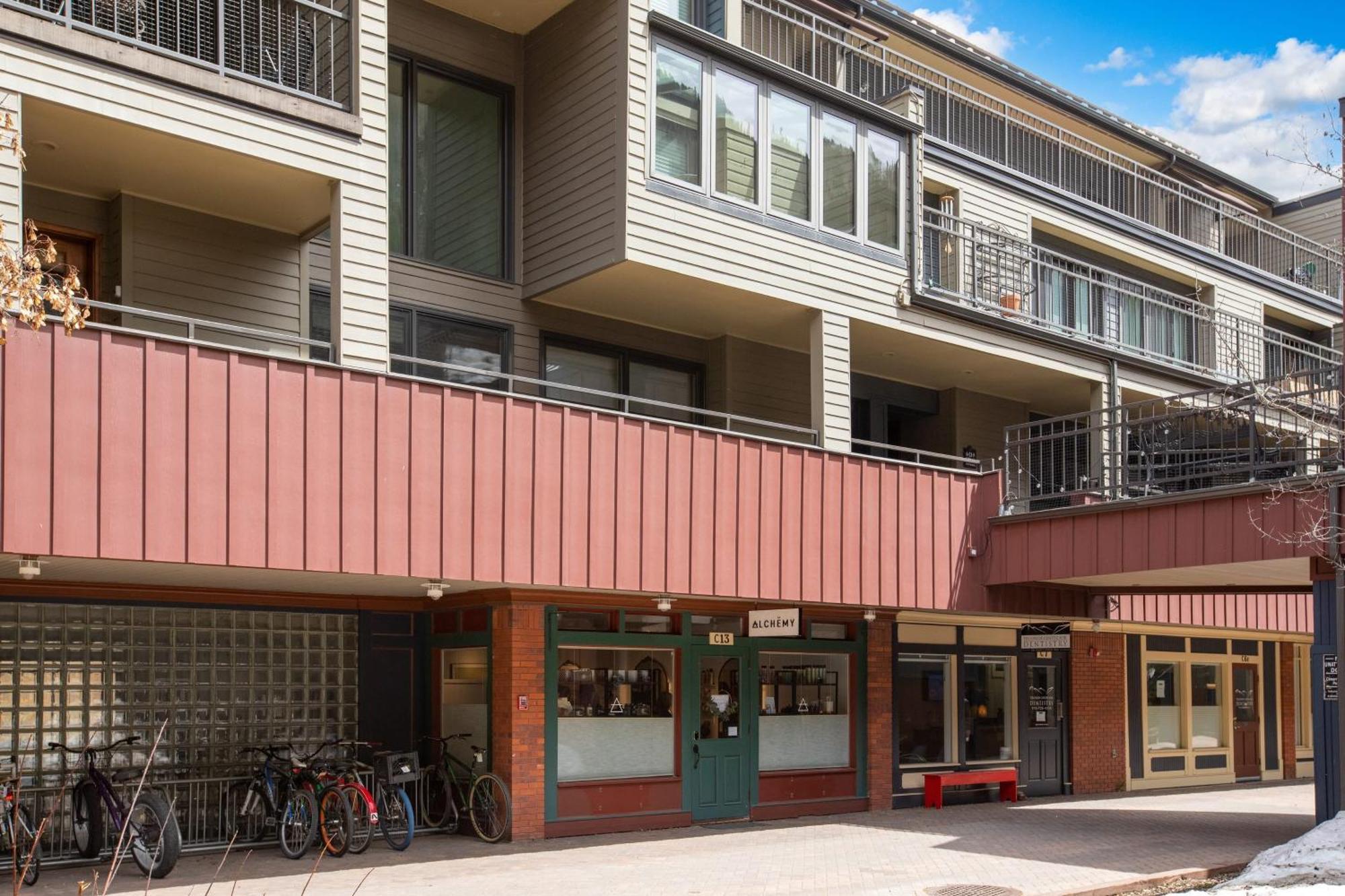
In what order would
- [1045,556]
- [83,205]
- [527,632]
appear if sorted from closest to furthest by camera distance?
1. [83,205]
2. [527,632]
3. [1045,556]

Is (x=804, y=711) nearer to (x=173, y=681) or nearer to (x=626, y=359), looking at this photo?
(x=626, y=359)

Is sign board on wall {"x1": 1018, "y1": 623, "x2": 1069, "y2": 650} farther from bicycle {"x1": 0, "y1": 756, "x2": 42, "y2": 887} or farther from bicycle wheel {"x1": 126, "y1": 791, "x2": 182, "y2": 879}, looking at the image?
bicycle {"x1": 0, "y1": 756, "x2": 42, "y2": 887}

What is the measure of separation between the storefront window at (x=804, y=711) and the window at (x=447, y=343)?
16.5ft

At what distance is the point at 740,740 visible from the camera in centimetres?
1661

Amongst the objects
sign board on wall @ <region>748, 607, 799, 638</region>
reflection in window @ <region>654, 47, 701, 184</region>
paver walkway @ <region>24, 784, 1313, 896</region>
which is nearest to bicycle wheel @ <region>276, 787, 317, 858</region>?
paver walkway @ <region>24, 784, 1313, 896</region>

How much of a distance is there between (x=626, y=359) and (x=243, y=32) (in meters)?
6.84

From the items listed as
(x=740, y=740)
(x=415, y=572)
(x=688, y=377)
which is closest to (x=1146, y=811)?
(x=740, y=740)

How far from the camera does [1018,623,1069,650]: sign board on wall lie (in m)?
18.9

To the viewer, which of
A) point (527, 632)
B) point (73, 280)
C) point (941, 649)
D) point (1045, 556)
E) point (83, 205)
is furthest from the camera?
point (941, 649)

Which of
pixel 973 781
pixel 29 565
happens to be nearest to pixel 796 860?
pixel 973 781

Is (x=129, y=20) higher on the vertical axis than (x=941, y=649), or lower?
higher

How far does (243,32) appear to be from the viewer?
12273 mm

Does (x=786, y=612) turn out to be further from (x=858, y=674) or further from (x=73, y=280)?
(x=73, y=280)

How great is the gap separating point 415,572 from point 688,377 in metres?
7.20
